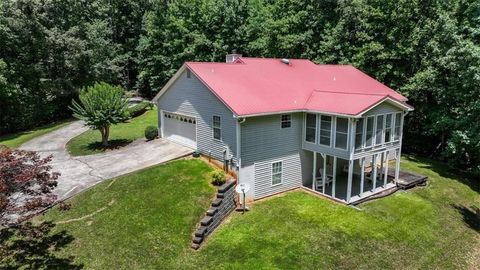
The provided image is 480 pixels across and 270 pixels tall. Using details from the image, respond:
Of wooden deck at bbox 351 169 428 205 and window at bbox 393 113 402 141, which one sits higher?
window at bbox 393 113 402 141

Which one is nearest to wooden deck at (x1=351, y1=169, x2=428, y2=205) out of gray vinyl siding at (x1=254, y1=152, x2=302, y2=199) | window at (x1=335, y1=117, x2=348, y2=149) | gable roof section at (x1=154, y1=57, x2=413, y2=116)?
window at (x1=335, y1=117, x2=348, y2=149)

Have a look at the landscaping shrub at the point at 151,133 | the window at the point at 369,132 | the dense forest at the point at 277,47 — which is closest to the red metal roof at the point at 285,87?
the window at the point at 369,132

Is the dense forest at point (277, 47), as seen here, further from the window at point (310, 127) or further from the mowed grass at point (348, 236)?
the window at point (310, 127)

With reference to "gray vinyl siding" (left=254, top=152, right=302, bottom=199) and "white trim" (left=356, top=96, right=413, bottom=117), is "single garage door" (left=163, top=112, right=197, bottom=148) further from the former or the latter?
"white trim" (left=356, top=96, right=413, bottom=117)

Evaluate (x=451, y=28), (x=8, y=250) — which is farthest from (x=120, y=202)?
(x=451, y=28)

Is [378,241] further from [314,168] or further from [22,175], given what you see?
[22,175]

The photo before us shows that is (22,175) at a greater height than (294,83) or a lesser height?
lesser

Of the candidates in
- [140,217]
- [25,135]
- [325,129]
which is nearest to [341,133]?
[325,129]
